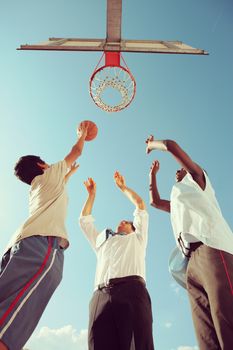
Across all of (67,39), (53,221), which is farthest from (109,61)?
(53,221)

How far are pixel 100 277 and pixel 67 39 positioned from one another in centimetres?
558

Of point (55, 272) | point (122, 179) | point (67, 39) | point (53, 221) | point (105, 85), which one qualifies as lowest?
point (55, 272)

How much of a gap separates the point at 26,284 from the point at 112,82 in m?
5.28

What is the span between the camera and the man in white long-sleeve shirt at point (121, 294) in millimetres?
2994

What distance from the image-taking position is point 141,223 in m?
4.59

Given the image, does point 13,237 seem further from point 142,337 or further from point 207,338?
point 207,338

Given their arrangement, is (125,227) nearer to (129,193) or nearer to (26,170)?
(129,193)

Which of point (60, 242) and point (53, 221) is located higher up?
point (53, 221)

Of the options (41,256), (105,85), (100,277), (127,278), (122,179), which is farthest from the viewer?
(105,85)

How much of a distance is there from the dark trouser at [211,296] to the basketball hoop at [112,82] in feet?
15.4

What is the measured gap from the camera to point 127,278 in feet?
11.5

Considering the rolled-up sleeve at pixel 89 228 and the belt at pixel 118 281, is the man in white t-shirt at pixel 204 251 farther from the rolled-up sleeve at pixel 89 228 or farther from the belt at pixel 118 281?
Result: the rolled-up sleeve at pixel 89 228

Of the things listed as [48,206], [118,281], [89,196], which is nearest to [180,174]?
[118,281]

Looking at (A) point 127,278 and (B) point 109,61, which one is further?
(B) point 109,61
